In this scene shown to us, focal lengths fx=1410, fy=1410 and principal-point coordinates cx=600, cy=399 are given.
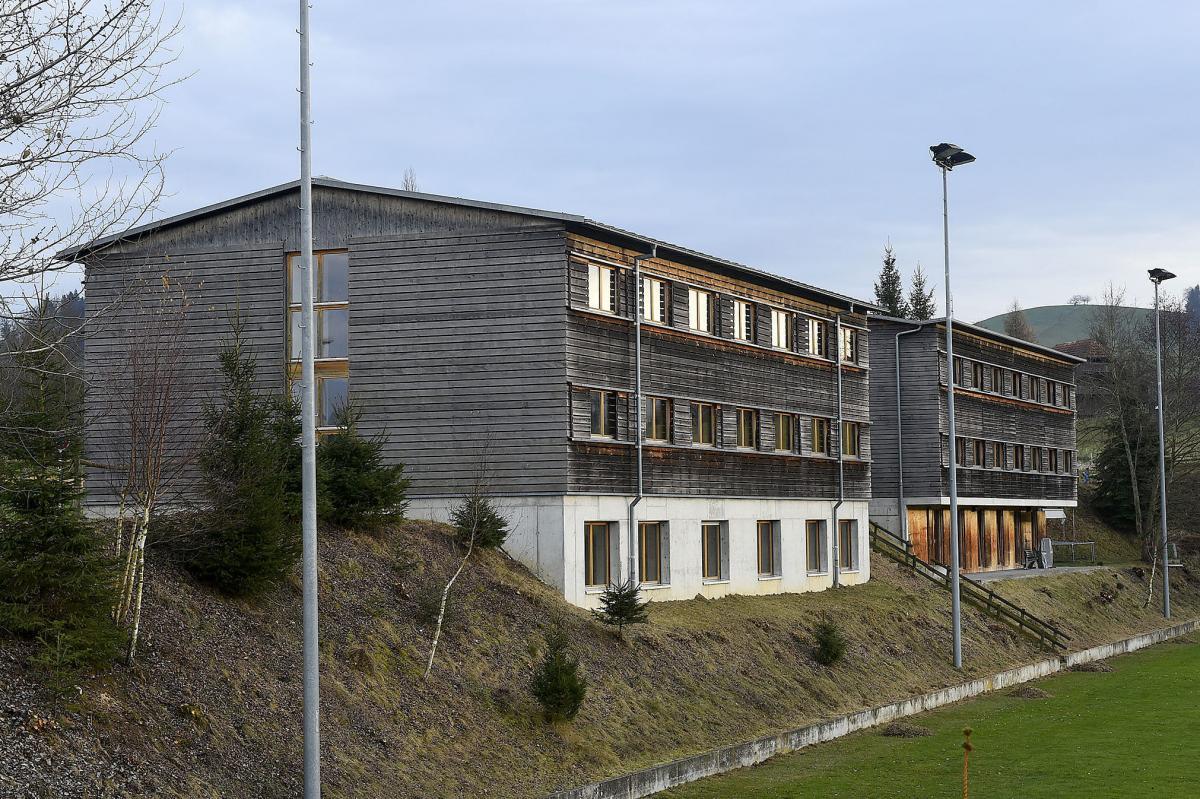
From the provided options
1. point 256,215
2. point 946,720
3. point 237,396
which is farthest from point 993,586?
point 237,396

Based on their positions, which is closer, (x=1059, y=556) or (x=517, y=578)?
(x=517, y=578)

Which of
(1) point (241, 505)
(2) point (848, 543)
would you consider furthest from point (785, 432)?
(1) point (241, 505)

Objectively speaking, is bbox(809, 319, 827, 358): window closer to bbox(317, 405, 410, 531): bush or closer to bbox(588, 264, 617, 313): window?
bbox(588, 264, 617, 313): window

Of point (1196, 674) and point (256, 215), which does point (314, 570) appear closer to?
point (256, 215)

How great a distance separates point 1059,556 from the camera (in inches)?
3351

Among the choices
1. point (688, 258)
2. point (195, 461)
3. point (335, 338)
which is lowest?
point (195, 461)

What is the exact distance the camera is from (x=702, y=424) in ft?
131

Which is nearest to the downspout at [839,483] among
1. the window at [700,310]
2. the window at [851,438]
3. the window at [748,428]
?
the window at [851,438]

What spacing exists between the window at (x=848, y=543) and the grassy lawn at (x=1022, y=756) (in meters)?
10.3

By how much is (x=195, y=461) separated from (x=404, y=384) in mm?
12552

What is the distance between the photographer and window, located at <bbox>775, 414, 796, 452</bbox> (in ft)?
146

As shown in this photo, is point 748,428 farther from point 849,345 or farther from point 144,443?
point 144,443

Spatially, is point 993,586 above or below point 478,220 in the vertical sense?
below

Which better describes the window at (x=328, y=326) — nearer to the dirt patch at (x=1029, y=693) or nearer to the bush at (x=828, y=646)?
the bush at (x=828, y=646)
